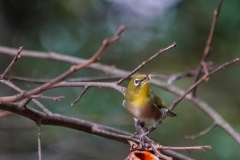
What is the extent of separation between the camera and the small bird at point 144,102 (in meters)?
1.57

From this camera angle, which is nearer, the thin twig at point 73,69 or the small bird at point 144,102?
the thin twig at point 73,69

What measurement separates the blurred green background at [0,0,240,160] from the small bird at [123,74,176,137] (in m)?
1.50

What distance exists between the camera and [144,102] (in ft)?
5.31

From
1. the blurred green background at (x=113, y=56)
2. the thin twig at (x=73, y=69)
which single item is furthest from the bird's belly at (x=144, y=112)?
the blurred green background at (x=113, y=56)

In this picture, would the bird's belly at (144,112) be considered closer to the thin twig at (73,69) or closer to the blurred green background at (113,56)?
the thin twig at (73,69)

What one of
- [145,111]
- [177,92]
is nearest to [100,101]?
[177,92]

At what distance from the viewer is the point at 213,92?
13.7 feet

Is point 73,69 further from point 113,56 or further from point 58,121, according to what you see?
point 113,56

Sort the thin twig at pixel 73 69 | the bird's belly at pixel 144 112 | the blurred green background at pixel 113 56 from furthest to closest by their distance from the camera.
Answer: the blurred green background at pixel 113 56 → the bird's belly at pixel 144 112 → the thin twig at pixel 73 69

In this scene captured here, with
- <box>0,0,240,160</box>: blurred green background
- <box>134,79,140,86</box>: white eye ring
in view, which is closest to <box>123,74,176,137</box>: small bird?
<box>134,79,140,86</box>: white eye ring

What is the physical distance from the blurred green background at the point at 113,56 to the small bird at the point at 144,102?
1500 mm

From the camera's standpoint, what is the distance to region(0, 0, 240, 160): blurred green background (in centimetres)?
349

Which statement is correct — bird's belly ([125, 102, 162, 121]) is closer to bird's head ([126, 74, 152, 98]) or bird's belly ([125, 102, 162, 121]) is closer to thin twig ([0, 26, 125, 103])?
bird's head ([126, 74, 152, 98])

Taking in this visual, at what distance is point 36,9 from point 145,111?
9.14 ft
